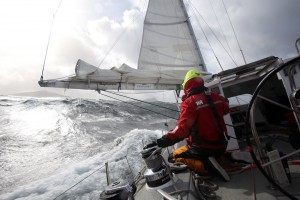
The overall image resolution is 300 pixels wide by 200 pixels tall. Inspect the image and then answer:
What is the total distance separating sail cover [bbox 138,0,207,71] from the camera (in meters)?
8.91

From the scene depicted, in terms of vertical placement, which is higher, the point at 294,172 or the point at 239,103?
the point at 239,103

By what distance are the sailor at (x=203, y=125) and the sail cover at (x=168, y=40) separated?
566 cm

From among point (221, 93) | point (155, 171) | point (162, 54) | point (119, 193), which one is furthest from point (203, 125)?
point (162, 54)

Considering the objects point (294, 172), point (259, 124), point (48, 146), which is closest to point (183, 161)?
point (294, 172)

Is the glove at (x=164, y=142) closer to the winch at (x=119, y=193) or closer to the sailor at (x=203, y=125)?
the sailor at (x=203, y=125)

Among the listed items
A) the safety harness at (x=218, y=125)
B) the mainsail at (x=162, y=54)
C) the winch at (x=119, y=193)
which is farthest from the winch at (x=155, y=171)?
the mainsail at (x=162, y=54)

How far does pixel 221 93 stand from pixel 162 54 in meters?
4.47

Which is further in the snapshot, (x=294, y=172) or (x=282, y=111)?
(x=282, y=111)

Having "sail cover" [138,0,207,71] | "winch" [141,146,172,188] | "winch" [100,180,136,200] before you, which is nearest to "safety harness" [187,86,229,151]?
"winch" [141,146,172,188]

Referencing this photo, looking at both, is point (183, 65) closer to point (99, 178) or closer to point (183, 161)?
point (99, 178)

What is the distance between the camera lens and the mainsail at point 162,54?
5.75 metres

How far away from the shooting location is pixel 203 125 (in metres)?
3.10

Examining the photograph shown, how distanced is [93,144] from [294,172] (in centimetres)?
1228

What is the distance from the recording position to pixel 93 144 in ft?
45.9
